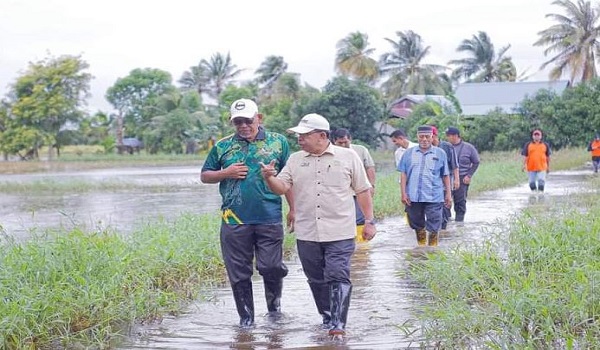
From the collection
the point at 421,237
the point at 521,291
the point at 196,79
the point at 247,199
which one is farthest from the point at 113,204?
the point at 196,79

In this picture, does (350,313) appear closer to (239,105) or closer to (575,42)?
(239,105)

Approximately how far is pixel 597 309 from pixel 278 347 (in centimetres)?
222

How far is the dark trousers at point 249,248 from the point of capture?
6656 millimetres

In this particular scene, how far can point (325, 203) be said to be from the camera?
20.9ft

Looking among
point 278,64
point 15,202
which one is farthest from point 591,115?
point 278,64

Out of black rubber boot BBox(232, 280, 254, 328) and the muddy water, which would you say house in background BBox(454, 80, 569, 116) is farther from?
black rubber boot BBox(232, 280, 254, 328)

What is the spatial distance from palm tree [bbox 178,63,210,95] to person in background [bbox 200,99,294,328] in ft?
229

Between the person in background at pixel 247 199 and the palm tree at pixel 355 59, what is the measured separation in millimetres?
51820

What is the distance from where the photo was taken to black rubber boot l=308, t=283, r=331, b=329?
6617 mm

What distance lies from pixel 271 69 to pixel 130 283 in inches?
2377

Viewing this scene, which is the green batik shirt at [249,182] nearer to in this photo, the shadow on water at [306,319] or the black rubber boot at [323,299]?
the black rubber boot at [323,299]

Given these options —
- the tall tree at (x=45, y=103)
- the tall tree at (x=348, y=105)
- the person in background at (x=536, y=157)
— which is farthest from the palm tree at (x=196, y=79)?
the person in background at (x=536, y=157)

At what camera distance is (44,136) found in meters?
58.0

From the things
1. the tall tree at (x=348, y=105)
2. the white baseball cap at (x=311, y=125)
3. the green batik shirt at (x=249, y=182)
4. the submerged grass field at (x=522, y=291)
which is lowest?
the submerged grass field at (x=522, y=291)
